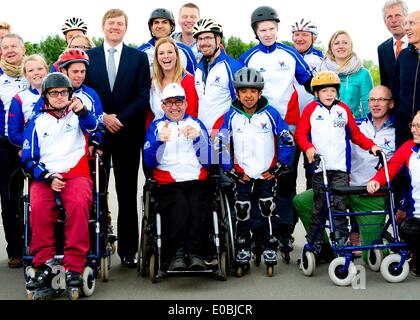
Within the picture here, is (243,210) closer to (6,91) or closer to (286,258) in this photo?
(286,258)

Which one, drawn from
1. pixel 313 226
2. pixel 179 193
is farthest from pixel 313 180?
pixel 179 193

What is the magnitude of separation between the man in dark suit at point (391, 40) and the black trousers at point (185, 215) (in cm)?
267

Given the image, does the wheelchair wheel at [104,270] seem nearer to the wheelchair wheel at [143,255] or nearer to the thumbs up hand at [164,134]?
the wheelchair wheel at [143,255]

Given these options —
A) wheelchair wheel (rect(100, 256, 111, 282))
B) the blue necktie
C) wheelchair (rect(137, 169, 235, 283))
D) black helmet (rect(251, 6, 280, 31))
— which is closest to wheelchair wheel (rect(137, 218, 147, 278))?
wheelchair (rect(137, 169, 235, 283))

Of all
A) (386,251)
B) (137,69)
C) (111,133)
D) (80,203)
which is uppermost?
(137,69)

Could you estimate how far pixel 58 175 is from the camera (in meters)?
6.62

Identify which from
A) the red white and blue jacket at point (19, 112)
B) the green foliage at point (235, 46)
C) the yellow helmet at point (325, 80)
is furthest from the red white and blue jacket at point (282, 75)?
the green foliage at point (235, 46)

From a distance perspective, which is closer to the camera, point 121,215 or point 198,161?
point 198,161

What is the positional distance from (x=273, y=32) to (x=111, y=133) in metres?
2.07

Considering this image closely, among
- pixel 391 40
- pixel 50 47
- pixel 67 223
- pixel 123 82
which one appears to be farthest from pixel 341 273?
pixel 50 47

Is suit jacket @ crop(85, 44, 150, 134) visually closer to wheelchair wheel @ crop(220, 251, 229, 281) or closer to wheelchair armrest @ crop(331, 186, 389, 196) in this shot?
wheelchair wheel @ crop(220, 251, 229, 281)

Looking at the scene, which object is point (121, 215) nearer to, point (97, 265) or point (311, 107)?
point (97, 265)

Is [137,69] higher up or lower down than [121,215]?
higher up

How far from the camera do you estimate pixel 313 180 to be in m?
7.61
